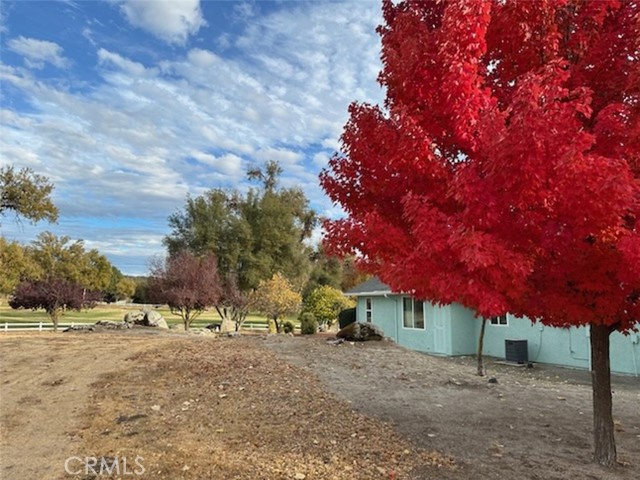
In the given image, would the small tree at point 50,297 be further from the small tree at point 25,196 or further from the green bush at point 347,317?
the green bush at point 347,317

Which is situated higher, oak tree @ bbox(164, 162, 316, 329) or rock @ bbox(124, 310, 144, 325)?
oak tree @ bbox(164, 162, 316, 329)

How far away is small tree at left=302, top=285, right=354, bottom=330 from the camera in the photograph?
28.4 m

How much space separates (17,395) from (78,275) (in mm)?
32951

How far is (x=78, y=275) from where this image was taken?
3797 centimetres

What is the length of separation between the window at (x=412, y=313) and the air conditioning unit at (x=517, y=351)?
426 centimetres

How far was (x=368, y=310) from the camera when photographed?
22.9m

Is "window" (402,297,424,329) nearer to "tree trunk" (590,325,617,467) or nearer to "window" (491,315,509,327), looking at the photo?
"window" (491,315,509,327)

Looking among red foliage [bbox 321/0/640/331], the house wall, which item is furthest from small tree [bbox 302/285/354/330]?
red foliage [bbox 321/0/640/331]

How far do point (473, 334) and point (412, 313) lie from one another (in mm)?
2599

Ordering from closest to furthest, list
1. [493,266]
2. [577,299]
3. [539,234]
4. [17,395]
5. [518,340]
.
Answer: [493,266] < [539,234] < [577,299] < [17,395] < [518,340]

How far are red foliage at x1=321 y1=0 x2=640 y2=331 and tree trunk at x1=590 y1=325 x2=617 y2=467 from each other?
39cm

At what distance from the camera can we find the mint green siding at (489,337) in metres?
13.7

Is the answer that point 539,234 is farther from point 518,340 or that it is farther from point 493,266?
point 518,340

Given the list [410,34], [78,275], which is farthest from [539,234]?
[78,275]
